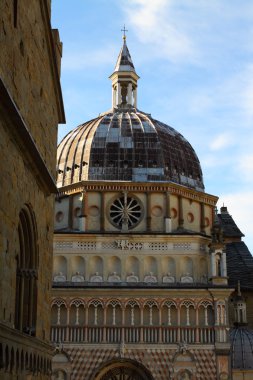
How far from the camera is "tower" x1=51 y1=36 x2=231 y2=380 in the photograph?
3994 centimetres

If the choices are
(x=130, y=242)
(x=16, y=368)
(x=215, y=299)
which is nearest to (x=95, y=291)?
(x=130, y=242)

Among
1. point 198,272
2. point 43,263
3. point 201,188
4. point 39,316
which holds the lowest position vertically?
point 39,316

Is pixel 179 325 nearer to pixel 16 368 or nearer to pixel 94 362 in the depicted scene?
pixel 94 362

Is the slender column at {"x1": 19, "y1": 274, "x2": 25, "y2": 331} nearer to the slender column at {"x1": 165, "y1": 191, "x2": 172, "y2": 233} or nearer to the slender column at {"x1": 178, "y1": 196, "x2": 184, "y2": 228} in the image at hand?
the slender column at {"x1": 165, "y1": 191, "x2": 172, "y2": 233}

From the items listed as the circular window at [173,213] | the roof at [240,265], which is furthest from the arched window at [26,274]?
the roof at [240,265]

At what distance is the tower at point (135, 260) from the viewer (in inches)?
1572

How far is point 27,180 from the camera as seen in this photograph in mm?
18781

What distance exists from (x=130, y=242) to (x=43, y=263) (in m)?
21.2

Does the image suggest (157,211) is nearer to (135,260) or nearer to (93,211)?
(135,260)

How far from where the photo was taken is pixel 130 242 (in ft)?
140

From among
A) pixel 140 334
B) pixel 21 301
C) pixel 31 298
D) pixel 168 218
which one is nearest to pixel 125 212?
pixel 168 218

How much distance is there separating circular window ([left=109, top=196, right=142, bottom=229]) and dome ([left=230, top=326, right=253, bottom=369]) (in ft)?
32.6

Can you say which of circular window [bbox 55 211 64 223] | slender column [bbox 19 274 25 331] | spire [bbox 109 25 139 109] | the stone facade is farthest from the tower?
slender column [bbox 19 274 25 331]

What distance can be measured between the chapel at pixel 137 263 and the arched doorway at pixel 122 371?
0.18ft
